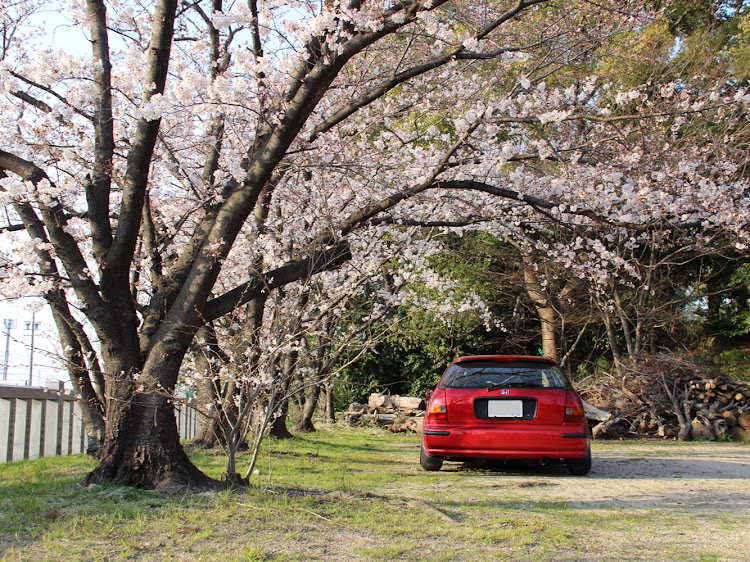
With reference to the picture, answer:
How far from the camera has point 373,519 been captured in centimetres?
421

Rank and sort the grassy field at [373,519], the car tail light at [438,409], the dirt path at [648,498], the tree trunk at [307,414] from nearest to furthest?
the grassy field at [373,519] → the dirt path at [648,498] → the car tail light at [438,409] → the tree trunk at [307,414]

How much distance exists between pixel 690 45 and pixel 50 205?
1610 cm

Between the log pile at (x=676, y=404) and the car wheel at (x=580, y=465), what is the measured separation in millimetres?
5349

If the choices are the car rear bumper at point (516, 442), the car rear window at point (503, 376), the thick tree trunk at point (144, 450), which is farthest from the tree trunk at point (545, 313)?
the thick tree trunk at point (144, 450)

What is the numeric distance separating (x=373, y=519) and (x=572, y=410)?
130 inches

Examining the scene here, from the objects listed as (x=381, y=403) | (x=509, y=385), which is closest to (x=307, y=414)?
(x=381, y=403)

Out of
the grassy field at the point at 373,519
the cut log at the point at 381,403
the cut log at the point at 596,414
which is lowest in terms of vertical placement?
the grassy field at the point at 373,519

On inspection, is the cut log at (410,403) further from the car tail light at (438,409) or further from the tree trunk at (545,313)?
the car tail light at (438,409)

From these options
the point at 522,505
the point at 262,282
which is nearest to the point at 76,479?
the point at 262,282

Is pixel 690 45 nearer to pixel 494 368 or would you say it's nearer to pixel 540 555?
pixel 494 368

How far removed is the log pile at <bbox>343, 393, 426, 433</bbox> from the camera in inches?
560

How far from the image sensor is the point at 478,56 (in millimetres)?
5598

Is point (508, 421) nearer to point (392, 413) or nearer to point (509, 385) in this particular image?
point (509, 385)

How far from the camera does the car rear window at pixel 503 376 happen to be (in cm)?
709
